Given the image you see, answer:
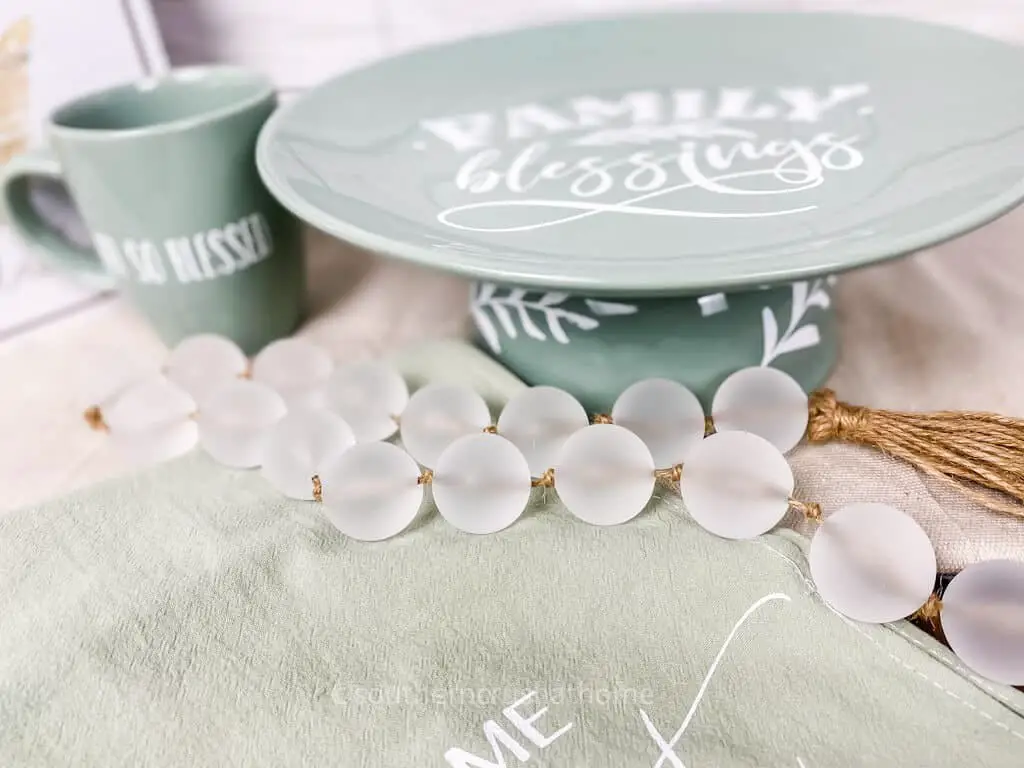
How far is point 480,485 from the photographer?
0.94ft

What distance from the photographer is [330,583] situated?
272 millimetres

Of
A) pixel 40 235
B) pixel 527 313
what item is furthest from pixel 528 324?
pixel 40 235

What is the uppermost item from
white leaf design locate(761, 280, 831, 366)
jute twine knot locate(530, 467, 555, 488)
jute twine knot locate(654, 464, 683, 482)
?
white leaf design locate(761, 280, 831, 366)

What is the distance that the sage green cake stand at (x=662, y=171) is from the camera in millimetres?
260

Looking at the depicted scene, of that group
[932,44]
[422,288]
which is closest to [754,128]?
[932,44]

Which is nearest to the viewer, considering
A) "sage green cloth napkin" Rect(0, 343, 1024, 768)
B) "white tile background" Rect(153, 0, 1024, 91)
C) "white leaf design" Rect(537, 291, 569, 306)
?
"sage green cloth napkin" Rect(0, 343, 1024, 768)

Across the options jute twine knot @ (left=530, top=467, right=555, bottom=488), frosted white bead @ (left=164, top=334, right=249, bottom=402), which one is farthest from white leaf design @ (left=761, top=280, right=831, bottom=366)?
frosted white bead @ (left=164, top=334, right=249, bottom=402)

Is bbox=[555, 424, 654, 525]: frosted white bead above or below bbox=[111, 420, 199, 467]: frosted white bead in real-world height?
above

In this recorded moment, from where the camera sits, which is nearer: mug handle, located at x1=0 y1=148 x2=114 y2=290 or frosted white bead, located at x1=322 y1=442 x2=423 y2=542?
frosted white bead, located at x1=322 y1=442 x2=423 y2=542

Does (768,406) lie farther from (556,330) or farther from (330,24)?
(330,24)

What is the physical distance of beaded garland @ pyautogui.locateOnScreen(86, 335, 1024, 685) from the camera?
247mm

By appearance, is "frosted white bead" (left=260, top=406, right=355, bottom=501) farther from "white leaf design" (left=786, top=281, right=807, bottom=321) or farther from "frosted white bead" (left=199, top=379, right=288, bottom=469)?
"white leaf design" (left=786, top=281, right=807, bottom=321)

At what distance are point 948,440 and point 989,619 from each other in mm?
77

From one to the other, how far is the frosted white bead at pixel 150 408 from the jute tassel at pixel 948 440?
0.25 meters
